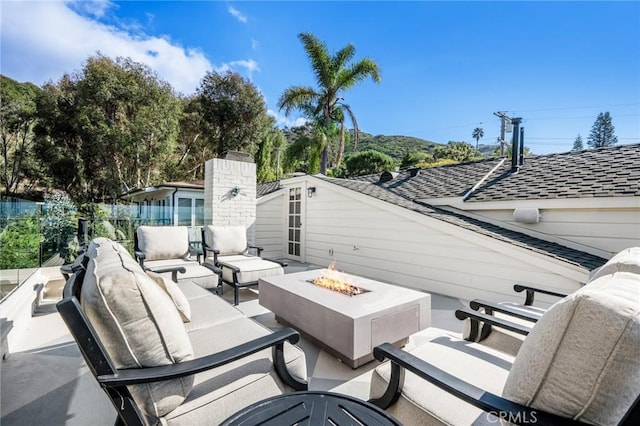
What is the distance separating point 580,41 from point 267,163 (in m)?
14.6

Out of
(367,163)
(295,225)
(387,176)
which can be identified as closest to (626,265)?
(295,225)

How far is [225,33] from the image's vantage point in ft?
25.1

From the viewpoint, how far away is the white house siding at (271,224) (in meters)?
8.15

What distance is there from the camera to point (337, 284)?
3.38 meters

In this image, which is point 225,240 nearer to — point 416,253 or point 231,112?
point 416,253

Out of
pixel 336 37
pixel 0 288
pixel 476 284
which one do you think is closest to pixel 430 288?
pixel 476 284

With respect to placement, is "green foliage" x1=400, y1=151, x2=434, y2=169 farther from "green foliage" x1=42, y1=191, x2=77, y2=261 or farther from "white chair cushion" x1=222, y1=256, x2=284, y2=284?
"green foliage" x1=42, y1=191, x2=77, y2=261

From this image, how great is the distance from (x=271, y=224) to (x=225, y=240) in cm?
320

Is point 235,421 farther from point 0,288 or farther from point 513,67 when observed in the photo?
point 513,67

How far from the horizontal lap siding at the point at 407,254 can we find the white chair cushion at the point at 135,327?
462 centimetres

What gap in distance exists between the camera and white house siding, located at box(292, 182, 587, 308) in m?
4.15

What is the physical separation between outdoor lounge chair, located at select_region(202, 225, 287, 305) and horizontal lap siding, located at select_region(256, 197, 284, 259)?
8.83ft

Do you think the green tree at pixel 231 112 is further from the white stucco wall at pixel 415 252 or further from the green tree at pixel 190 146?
the white stucco wall at pixel 415 252

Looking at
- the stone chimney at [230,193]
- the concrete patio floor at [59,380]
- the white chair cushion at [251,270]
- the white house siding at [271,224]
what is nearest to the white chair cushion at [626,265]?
the concrete patio floor at [59,380]
